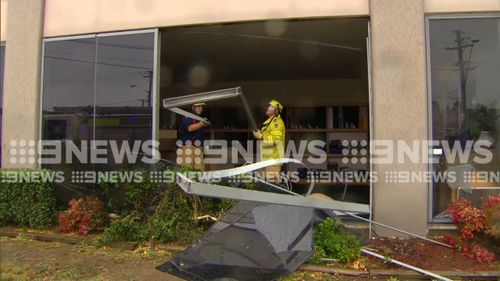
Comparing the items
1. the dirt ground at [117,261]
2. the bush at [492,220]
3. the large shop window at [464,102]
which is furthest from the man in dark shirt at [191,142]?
the bush at [492,220]

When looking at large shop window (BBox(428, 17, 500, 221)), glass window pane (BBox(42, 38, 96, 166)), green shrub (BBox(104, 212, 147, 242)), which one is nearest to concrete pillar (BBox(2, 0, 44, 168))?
Result: glass window pane (BBox(42, 38, 96, 166))

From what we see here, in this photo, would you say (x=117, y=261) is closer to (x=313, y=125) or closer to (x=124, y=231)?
(x=124, y=231)

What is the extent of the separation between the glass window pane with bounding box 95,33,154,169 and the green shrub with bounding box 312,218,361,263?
306cm

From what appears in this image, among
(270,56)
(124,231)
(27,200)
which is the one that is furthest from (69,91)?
(270,56)

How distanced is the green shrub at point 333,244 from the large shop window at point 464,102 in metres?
1.47

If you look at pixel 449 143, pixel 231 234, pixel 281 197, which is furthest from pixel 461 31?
pixel 231 234

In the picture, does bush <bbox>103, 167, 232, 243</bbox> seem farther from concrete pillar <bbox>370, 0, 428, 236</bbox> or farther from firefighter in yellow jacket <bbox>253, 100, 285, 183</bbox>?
concrete pillar <bbox>370, 0, 428, 236</bbox>

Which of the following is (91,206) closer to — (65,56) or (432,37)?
(65,56)

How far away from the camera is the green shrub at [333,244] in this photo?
5.39m

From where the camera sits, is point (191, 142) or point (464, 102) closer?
point (464, 102)

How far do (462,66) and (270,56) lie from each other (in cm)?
449

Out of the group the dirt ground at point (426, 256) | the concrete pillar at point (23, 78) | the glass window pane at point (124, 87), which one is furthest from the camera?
the concrete pillar at point (23, 78)

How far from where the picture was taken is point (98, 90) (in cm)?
741

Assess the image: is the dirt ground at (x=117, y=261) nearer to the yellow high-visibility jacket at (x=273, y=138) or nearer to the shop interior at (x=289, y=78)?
the yellow high-visibility jacket at (x=273, y=138)
